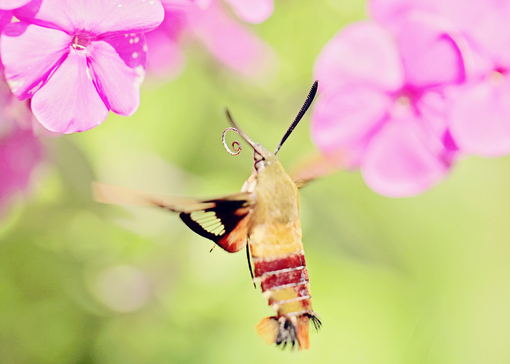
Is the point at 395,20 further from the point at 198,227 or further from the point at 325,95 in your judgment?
the point at 198,227

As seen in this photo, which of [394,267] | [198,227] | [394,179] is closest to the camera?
[198,227]

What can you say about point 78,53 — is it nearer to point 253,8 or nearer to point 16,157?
point 253,8

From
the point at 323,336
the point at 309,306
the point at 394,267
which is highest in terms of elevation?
the point at 309,306

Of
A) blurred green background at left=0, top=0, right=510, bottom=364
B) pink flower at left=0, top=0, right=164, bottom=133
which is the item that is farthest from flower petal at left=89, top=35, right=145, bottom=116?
blurred green background at left=0, top=0, right=510, bottom=364

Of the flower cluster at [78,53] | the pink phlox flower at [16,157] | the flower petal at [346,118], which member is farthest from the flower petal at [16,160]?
the flower petal at [346,118]

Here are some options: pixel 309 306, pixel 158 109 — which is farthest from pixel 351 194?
pixel 309 306

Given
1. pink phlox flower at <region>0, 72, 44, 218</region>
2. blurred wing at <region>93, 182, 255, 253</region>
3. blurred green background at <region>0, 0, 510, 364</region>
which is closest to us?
blurred wing at <region>93, 182, 255, 253</region>

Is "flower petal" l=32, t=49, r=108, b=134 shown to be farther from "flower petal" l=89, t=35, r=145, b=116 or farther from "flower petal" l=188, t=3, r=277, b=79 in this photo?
"flower petal" l=188, t=3, r=277, b=79
